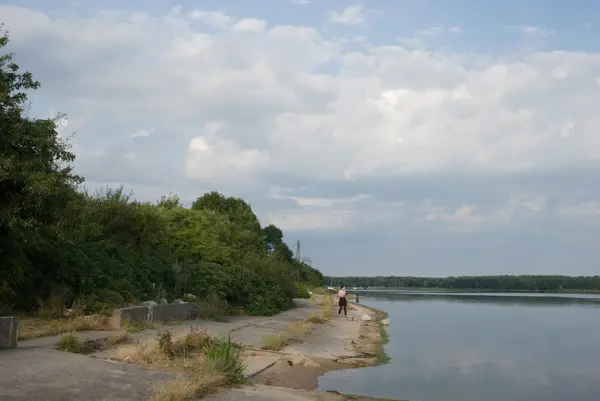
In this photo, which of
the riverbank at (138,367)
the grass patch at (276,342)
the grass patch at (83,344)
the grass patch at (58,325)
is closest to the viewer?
the riverbank at (138,367)

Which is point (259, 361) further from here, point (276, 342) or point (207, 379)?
point (207, 379)

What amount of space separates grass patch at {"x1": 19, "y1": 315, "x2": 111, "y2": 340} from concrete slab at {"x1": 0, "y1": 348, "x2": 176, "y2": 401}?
2.75m

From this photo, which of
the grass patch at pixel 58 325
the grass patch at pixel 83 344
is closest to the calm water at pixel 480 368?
the grass patch at pixel 83 344

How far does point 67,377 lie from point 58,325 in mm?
6530

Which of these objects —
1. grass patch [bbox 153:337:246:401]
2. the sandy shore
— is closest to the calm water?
the sandy shore

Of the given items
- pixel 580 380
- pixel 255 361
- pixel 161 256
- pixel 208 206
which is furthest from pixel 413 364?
pixel 208 206

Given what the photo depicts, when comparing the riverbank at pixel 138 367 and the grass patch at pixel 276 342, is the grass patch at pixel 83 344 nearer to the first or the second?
the riverbank at pixel 138 367

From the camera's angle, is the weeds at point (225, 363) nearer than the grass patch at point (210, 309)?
Yes

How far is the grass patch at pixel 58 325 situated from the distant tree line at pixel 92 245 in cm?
109

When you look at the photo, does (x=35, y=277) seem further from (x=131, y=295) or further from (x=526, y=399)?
(x=526, y=399)

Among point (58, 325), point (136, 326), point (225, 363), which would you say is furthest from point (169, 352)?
point (136, 326)

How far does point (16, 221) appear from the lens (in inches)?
589

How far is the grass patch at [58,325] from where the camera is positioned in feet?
52.3

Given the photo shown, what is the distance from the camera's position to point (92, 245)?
2359 centimetres
